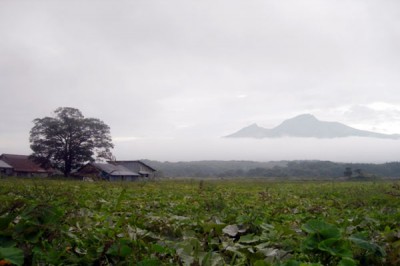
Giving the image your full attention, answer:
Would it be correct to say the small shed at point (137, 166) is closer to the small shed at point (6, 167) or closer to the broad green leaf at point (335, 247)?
the small shed at point (6, 167)

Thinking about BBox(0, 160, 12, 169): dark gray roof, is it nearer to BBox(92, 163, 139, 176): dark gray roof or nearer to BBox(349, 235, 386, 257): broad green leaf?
BBox(92, 163, 139, 176): dark gray roof

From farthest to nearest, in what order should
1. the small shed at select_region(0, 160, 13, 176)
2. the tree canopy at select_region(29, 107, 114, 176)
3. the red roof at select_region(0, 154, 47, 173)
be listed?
the red roof at select_region(0, 154, 47, 173) < the small shed at select_region(0, 160, 13, 176) < the tree canopy at select_region(29, 107, 114, 176)

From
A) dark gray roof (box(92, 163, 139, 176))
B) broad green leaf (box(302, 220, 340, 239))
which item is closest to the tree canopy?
dark gray roof (box(92, 163, 139, 176))

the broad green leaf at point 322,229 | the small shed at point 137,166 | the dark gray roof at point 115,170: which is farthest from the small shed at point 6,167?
the broad green leaf at point 322,229

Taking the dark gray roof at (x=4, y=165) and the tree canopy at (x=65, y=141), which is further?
the dark gray roof at (x=4, y=165)

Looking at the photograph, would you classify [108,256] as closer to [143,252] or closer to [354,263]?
[143,252]

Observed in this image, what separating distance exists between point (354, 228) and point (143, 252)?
1995 mm

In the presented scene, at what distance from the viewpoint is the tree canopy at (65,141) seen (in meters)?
39.2

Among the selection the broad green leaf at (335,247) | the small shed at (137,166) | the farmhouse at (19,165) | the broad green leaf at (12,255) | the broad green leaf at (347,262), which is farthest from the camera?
the small shed at (137,166)

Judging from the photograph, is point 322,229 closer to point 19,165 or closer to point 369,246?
point 369,246

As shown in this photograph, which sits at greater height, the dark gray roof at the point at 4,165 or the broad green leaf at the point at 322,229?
the dark gray roof at the point at 4,165

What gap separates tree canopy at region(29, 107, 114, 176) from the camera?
129 ft

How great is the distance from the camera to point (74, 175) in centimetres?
3800

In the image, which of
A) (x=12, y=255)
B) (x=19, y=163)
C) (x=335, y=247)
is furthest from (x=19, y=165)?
(x=335, y=247)
